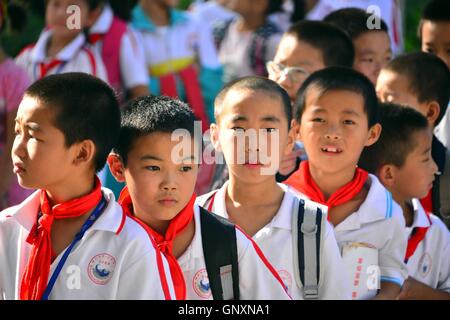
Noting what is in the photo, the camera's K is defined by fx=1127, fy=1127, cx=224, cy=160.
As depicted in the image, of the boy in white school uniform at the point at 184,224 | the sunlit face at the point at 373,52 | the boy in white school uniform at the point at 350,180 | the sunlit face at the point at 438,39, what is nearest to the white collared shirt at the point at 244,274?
the boy in white school uniform at the point at 184,224

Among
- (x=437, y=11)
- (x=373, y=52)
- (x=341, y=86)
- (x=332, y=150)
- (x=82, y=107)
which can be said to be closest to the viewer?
(x=82, y=107)

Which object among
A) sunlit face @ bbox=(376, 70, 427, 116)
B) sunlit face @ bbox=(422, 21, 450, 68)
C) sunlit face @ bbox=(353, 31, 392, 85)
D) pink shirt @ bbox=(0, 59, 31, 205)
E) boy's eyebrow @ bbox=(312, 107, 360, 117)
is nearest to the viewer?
boy's eyebrow @ bbox=(312, 107, 360, 117)

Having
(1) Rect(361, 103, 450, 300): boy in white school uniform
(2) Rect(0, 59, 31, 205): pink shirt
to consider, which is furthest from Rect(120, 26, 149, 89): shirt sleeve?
(1) Rect(361, 103, 450, 300): boy in white school uniform

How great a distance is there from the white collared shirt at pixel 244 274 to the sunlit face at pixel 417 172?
1087 mm

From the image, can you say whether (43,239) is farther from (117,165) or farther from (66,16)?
(66,16)

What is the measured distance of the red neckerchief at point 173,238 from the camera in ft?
11.0

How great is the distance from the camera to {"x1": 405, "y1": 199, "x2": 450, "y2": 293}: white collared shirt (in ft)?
13.7

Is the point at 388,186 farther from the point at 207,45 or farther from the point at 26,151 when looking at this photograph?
the point at 207,45

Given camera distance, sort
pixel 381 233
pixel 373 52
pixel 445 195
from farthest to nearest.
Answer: pixel 373 52 → pixel 445 195 → pixel 381 233

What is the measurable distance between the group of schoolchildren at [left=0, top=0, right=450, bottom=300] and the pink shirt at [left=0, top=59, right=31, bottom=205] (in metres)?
1.31

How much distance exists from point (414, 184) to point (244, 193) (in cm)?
82

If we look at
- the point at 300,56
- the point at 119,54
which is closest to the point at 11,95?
the point at 119,54

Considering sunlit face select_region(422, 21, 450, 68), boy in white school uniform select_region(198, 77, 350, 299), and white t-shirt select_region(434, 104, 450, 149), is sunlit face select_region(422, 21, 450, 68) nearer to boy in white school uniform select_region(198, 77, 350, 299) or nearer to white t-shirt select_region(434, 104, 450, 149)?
white t-shirt select_region(434, 104, 450, 149)

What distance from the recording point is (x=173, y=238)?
3.42 m
